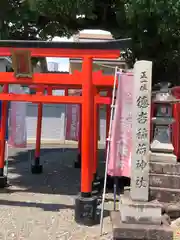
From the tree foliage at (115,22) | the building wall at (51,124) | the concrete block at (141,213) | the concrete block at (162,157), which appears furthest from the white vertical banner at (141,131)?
the building wall at (51,124)

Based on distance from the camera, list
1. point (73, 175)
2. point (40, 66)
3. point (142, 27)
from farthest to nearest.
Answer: point (40, 66) → point (73, 175) → point (142, 27)

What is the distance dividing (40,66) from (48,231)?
55.1 ft

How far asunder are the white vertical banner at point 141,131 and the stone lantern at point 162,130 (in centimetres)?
168

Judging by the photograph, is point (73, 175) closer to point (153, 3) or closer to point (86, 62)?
point (86, 62)

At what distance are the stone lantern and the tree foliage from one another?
1.38 m

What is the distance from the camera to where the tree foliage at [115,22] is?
281 inches

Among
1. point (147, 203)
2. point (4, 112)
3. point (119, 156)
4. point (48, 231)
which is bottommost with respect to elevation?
point (48, 231)

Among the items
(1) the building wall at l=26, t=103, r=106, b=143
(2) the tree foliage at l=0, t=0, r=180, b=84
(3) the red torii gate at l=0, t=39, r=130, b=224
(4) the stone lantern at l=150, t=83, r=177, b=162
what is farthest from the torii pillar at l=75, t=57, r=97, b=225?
(1) the building wall at l=26, t=103, r=106, b=143

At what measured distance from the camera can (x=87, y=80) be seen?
6508 mm

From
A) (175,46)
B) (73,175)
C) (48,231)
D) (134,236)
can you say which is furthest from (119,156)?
(73,175)

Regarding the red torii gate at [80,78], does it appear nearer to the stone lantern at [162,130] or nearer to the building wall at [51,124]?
the stone lantern at [162,130]

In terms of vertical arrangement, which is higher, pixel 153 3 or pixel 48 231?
pixel 153 3

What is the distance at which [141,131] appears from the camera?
5664 mm

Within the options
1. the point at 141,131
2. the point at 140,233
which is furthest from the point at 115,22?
the point at 140,233
